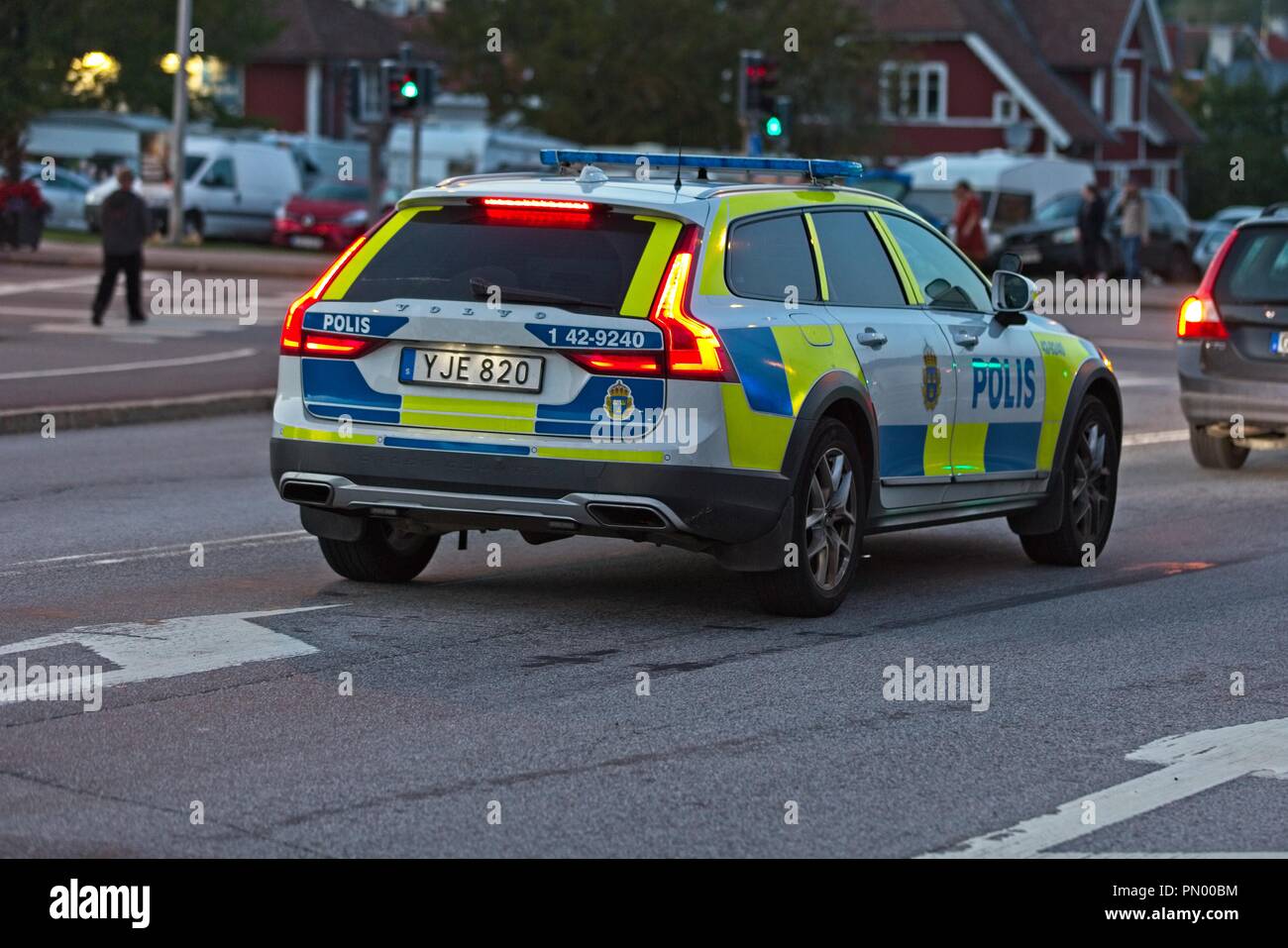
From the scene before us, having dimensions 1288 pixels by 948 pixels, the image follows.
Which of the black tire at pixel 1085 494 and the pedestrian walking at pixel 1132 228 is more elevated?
the pedestrian walking at pixel 1132 228

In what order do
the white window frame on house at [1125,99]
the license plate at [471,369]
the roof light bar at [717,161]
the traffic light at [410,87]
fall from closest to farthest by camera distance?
the license plate at [471,369]
the roof light bar at [717,161]
the traffic light at [410,87]
the white window frame on house at [1125,99]

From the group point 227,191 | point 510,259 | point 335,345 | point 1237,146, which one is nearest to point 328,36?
point 227,191

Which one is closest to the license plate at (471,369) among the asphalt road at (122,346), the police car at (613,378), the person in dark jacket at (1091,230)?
the police car at (613,378)

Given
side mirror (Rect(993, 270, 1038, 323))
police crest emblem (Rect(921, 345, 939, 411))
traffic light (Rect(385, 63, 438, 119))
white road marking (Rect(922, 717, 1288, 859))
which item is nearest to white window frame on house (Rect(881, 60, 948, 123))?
traffic light (Rect(385, 63, 438, 119))

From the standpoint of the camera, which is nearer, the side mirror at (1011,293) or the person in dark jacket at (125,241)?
the side mirror at (1011,293)

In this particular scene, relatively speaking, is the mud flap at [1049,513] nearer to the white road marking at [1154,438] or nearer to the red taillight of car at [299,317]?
the red taillight of car at [299,317]

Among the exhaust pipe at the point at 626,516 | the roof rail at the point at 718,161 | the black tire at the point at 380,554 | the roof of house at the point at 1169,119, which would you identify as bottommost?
the black tire at the point at 380,554

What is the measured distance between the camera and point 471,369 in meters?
9.05

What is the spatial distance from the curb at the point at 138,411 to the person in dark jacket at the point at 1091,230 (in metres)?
26.2

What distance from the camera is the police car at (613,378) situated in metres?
8.90

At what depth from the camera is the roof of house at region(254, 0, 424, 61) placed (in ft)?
281
